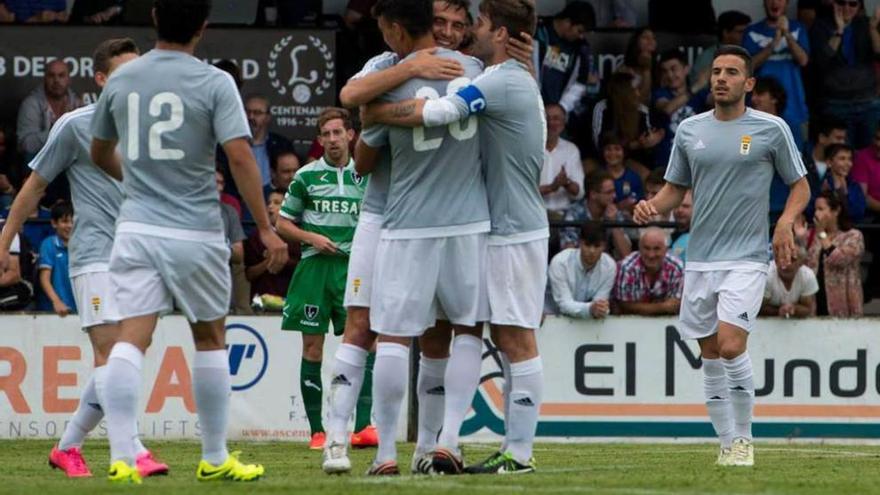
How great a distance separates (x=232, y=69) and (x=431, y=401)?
8.96 meters

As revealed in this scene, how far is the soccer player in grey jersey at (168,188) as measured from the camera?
336 inches

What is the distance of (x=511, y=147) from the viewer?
9.27 meters

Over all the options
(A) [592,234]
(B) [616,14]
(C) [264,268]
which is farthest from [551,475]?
(B) [616,14]

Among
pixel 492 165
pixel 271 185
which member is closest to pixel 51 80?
pixel 271 185

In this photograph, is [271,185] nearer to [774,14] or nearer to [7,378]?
[7,378]

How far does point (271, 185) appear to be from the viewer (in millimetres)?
17609

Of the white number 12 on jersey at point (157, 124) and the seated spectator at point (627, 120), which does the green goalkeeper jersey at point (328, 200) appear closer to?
the white number 12 on jersey at point (157, 124)

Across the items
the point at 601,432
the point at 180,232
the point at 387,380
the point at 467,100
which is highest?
the point at 467,100

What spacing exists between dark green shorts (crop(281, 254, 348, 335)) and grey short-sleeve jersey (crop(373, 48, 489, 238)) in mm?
4244

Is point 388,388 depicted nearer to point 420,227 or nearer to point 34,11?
point 420,227

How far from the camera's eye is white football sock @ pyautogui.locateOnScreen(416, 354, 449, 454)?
962cm

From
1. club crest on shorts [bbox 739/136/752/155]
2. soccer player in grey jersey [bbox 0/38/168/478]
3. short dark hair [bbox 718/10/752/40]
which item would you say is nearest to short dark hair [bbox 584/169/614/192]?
short dark hair [bbox 718/10/752/40]

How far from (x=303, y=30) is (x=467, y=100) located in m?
9.74

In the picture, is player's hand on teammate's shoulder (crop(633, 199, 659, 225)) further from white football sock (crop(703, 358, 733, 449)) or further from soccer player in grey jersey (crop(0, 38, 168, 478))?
soccer player in grey jersey (crop(0, 38, 168, 478))
